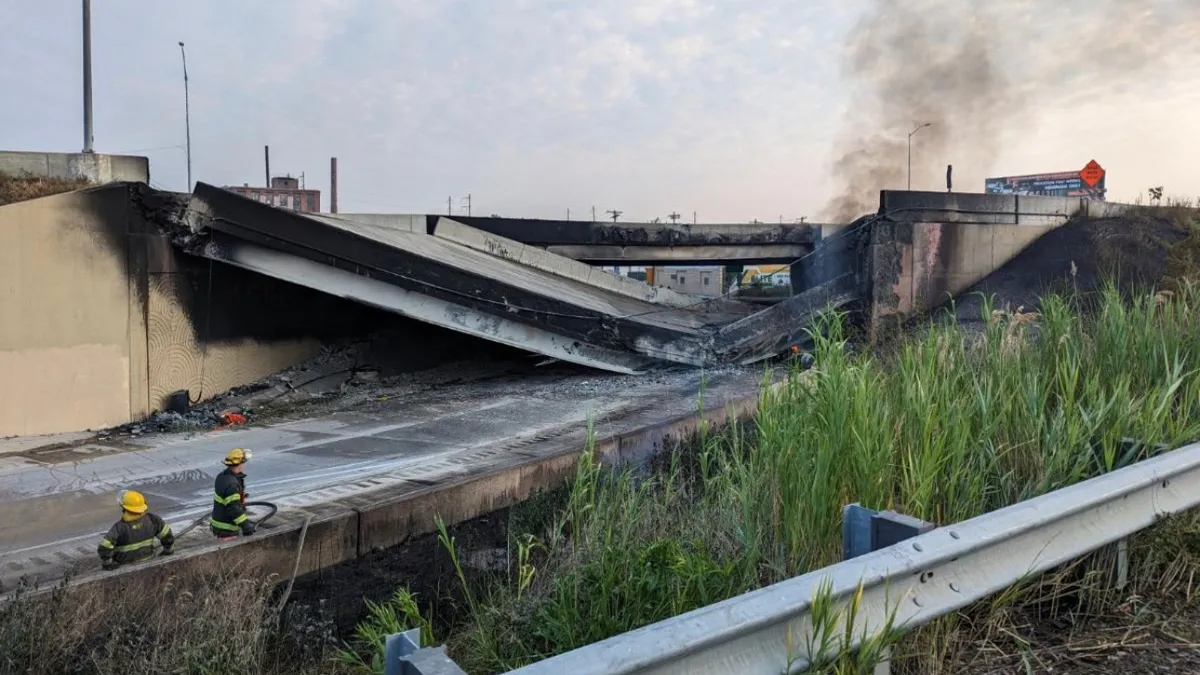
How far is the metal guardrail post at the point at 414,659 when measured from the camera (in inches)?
63.4

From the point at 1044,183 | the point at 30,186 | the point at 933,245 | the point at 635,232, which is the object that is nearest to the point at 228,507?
the point at 30,186

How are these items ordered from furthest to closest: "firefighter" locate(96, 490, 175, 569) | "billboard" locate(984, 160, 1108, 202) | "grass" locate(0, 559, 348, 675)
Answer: "billboard" locate(984, 160, 1108, 202)
"firefighter" locate(96, 490, 175, 569)
"grass" locate(0, 559, 348, 675)

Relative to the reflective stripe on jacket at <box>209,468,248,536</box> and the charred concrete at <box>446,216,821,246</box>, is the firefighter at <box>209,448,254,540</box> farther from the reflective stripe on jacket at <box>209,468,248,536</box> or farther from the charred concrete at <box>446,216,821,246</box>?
the charred concrete at <box>446,216,821,246</box>

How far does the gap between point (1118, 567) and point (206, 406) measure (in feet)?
39.4

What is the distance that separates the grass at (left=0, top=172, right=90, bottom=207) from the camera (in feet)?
41.5

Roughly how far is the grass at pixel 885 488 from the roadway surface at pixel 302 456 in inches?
70.4

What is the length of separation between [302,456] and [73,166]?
34.8 feet

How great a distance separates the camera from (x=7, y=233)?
9875 millimetres

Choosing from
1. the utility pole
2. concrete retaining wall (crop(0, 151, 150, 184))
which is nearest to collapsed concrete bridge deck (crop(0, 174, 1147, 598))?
concrete retaining wall (crop(0, 151, 150, 184))

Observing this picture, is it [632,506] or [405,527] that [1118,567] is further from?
[405,527]

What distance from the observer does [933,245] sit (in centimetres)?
1681

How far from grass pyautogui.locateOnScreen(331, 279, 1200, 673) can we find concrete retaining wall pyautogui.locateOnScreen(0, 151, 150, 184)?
42.1ft

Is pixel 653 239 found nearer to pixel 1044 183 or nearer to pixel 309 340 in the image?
pixel 309 340

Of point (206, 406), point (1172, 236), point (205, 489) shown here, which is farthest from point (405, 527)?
point (1172, 236)
